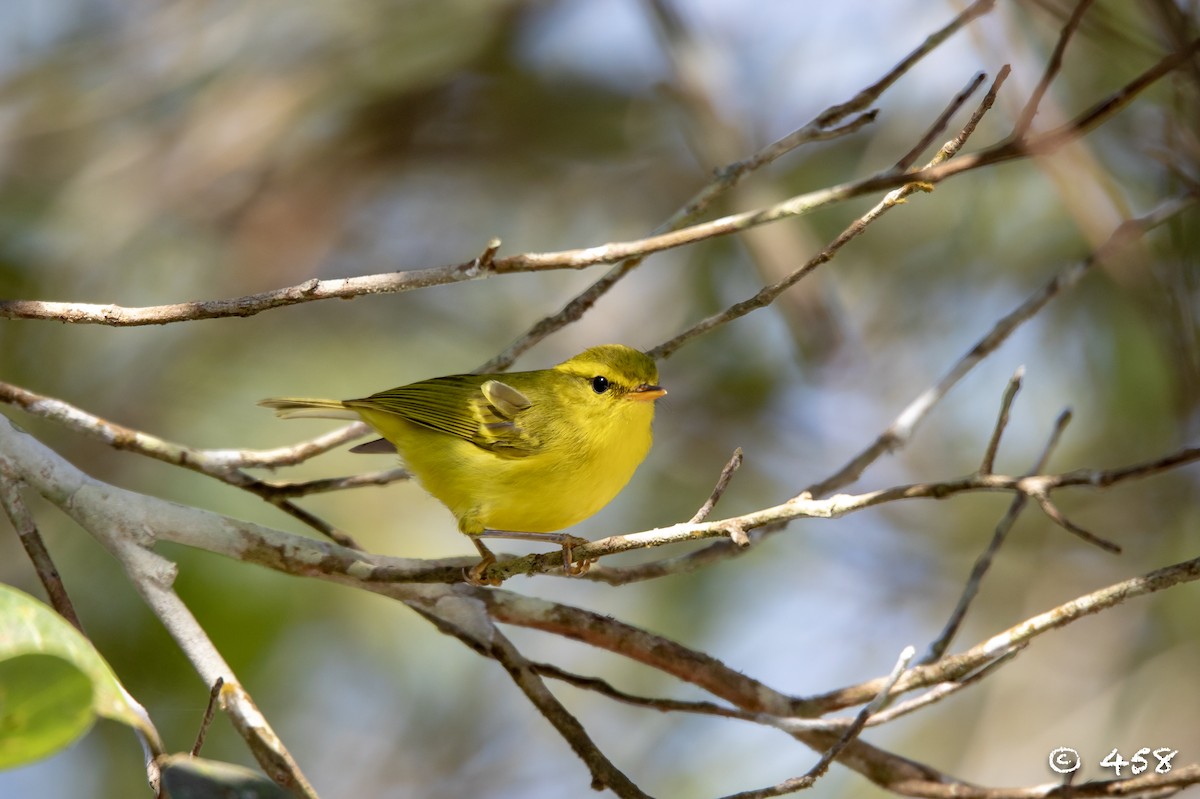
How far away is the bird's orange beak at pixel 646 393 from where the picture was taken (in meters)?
3.67

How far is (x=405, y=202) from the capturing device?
7020 millimetres

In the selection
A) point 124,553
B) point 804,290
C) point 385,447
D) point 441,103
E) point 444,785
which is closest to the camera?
point 124,553

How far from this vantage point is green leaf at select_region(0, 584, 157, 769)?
1.40 metres

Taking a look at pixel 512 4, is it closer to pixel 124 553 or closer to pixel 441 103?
→ pixel 441 103

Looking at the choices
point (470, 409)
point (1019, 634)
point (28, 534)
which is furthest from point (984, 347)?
point (28, 534)

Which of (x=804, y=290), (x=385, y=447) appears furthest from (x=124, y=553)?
(x=804, y=290)

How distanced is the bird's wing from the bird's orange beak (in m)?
0.36

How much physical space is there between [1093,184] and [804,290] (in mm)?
1154

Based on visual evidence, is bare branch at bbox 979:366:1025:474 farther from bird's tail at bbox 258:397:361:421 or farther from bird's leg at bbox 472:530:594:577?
bird's tail at bbox 258:397:361:421

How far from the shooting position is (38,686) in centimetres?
141

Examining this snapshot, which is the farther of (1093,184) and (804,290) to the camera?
(804,290)

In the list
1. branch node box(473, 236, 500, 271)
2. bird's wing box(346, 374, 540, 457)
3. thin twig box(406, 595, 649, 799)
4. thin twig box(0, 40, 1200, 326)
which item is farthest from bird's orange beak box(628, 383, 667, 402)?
branch node box(473, 236, 500, 271)

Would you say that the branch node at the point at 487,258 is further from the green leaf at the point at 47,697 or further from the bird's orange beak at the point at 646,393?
the bird's orange beak at the point at 646,393

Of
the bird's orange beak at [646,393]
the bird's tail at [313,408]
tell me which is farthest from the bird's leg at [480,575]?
the bird's tail at [313,408]
